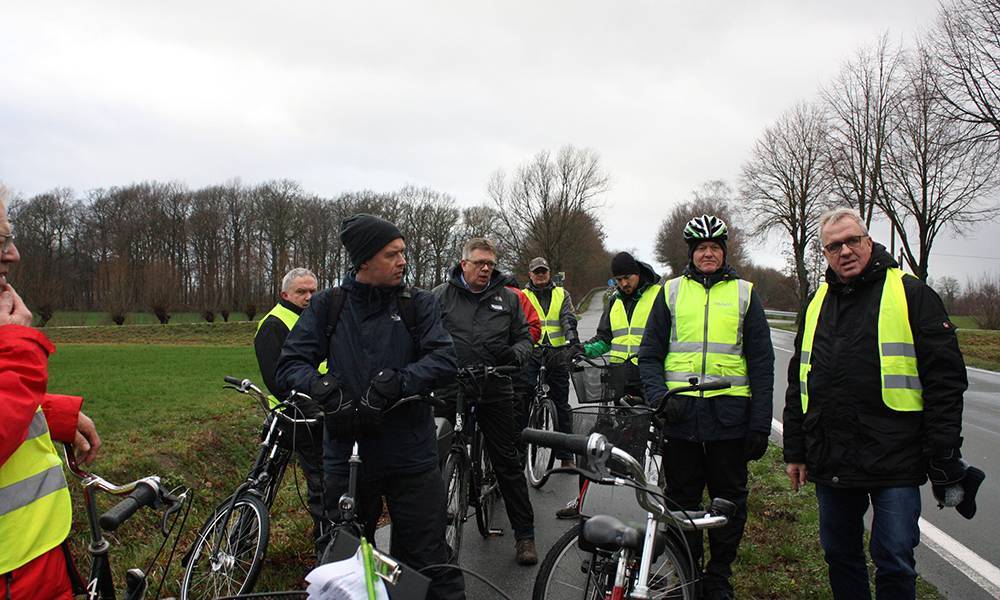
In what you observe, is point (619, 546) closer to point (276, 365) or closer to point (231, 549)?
point (231, 549)

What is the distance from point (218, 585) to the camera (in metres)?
4.11

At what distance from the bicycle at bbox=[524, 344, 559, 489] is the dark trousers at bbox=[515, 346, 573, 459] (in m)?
0.05

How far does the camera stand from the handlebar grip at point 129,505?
2102 mm

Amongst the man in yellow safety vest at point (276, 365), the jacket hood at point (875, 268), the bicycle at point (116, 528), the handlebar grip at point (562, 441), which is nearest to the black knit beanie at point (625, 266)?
the man in yellow safety vest at point (276, 365)

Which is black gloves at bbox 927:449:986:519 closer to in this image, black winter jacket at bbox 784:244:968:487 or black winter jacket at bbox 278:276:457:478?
black winter jacket at bbox 784:244:968:487

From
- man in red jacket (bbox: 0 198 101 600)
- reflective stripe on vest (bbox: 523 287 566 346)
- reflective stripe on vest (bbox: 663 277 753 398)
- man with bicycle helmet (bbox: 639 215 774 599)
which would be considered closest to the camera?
man in red jacket (bbox: 0 198 101 600)

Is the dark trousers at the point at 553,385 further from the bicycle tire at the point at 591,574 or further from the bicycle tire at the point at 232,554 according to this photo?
the bicycle tire at the point at 591,574

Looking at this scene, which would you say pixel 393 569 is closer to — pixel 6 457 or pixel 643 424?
pixel 6 457

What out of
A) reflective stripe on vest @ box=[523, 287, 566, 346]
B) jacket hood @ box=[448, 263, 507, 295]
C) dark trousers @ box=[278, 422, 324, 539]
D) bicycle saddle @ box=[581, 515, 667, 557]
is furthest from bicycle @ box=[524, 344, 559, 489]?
bicycle saddle @ box=[581, 515, 667, 557]

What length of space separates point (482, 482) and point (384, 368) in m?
2.37

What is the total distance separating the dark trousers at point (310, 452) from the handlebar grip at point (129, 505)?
2.21 meters

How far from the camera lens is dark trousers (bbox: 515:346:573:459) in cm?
701

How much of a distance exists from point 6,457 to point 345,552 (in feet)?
3.21

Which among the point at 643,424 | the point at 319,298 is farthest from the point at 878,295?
the point at 319,298
